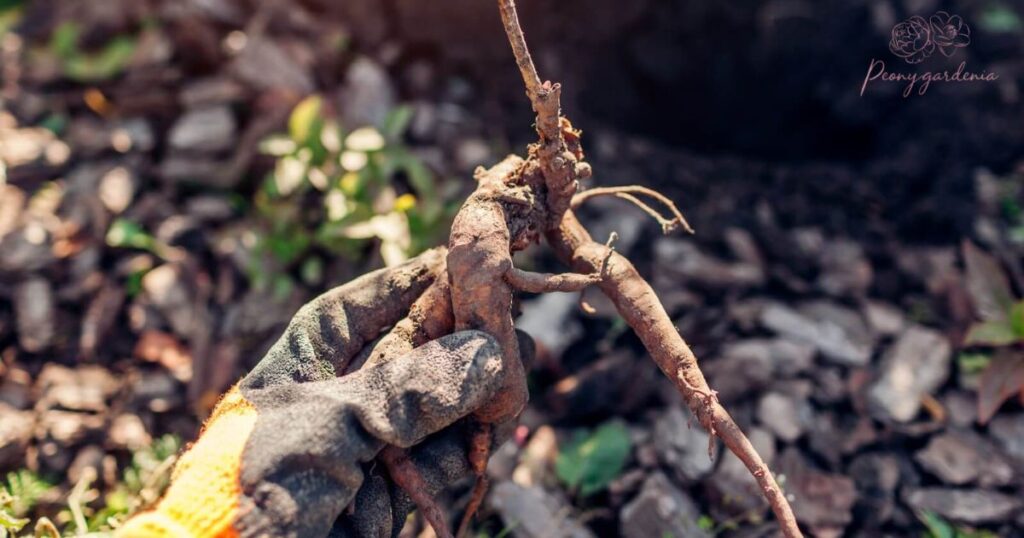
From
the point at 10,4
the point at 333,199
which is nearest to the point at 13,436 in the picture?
the point at 333,199

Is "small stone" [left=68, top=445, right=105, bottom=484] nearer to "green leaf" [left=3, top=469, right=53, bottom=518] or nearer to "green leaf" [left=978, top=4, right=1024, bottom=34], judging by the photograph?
"green leaf" [left=3, top=469, right=53, bottom=518]

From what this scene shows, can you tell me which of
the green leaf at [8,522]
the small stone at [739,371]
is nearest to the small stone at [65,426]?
the green leaf at [8,522]

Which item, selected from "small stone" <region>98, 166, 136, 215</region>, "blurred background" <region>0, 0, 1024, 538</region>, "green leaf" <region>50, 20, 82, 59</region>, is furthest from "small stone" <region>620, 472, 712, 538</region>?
"green leaf" <region>50, 20, 82, 59</region>

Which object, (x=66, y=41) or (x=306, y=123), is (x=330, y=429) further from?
(x=66, y=41)

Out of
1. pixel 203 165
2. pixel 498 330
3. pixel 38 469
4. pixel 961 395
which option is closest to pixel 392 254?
pixel 498 330

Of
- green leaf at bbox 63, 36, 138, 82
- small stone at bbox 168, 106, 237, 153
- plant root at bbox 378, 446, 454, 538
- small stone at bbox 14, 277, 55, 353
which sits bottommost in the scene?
plant root at bbox 378, 446, 454, 538
